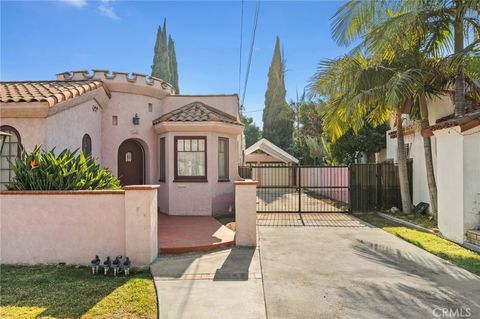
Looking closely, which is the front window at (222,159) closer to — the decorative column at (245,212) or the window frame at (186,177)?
the window frame at (186,177)

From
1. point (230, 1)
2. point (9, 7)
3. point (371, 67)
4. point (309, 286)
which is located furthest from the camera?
point (230, 1)

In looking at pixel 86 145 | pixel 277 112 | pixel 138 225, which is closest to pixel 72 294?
pixel 138 225

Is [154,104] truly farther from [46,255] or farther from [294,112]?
[294,112]

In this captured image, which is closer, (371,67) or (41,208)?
(41,208)

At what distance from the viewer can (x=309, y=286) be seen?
5469 mm

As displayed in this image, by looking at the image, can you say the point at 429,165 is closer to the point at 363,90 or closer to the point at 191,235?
the point at 363,90

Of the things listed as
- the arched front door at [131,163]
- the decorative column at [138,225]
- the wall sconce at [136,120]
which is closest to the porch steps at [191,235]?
the decorative column at [138,225]

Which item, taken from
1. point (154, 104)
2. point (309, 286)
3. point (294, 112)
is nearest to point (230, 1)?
point (154, 104)

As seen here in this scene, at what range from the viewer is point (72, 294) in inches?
197

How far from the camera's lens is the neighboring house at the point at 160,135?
1100 cm

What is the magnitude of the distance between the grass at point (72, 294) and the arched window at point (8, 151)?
3559 millimetres

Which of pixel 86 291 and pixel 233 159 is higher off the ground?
pixel 233 159

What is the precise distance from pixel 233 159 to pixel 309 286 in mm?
7827

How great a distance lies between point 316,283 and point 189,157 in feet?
24.9
